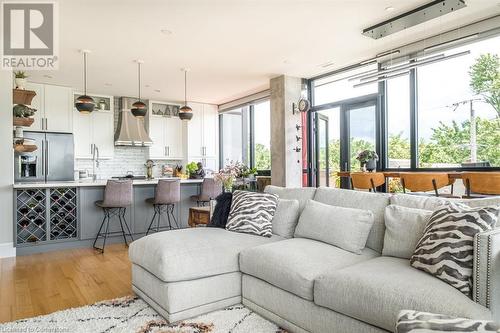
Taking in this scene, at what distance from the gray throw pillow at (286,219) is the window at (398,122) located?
3.03 meters

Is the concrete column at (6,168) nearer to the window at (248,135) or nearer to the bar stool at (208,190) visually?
the bar stool at (208,190)

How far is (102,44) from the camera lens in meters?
4.71

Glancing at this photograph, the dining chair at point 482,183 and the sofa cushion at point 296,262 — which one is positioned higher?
the dining chair at point 482,183

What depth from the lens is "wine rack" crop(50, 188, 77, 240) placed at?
4.66 m

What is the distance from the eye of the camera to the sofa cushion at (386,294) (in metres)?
1.54

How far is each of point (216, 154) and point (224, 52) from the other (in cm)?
440

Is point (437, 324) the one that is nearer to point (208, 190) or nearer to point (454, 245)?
point (454, 245)

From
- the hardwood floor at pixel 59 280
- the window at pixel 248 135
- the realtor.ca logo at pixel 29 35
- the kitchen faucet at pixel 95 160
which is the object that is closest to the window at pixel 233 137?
the window at pixel 248 135

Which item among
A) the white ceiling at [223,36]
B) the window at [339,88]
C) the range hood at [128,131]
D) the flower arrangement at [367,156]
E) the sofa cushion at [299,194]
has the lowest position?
the sofa cushion at [299,194]

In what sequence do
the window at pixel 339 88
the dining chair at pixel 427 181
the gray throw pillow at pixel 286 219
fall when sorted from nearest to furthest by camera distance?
the gray throw pillow at pixel 286 219 → the dining chair at pixel 427 181 → the window at pixel 339 88

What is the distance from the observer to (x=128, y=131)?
783cm

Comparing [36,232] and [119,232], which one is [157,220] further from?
[36,232]

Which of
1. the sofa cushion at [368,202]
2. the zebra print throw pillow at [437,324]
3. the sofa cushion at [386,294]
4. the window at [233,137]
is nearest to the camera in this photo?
the zebra print throw pillow at [437,324]

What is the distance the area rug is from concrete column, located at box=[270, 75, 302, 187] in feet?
13.5
